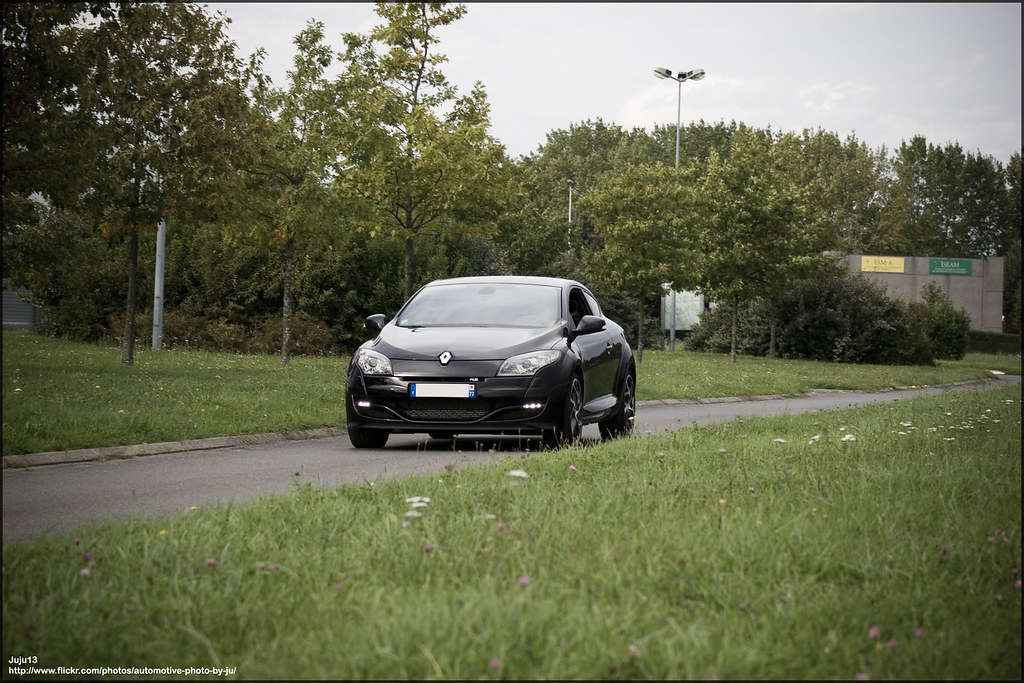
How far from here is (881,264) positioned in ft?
273

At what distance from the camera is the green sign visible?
3319 inches

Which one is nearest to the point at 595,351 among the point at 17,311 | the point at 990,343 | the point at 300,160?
the point at 300,160

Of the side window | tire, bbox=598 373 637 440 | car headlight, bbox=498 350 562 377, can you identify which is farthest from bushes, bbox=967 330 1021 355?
car headlight, bbox=498 350 562 377

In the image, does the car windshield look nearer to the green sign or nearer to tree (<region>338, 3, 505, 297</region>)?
tree (<region>338, 3, 505, 297</region>)

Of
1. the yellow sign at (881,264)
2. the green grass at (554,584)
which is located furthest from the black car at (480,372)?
the yellow sign at (881,264)

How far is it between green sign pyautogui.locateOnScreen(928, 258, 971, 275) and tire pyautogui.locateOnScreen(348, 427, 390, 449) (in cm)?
7784

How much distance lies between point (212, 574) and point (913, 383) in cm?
3105

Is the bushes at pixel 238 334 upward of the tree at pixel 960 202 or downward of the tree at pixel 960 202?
downward

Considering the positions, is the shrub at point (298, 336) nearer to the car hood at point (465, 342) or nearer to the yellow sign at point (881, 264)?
the car hood at point (465, 342)

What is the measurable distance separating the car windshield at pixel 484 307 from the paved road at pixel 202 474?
126 centimetres

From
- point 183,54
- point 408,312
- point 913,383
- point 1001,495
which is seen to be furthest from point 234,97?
point 913,383

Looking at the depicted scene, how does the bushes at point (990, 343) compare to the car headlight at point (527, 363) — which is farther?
the bushes at point (990, 343)

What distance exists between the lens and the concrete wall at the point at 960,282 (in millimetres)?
83562

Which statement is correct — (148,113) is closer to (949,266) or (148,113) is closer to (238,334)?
(238,334)
